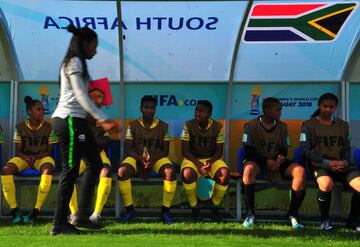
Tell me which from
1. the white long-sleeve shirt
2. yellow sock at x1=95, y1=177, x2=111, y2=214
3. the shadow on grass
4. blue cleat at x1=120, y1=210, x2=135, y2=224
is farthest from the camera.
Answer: blue cleat at x1=120, y1=210, x2=135, y2=224

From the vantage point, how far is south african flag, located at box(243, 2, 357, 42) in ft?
22.4

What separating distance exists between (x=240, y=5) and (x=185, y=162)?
85.5 inches

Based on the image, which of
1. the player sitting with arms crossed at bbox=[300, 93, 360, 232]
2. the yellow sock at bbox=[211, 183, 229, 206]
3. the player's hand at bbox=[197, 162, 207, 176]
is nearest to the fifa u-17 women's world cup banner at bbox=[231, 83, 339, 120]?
the player sitting with arms crossed at bbox=[300, 93, 360, 232]

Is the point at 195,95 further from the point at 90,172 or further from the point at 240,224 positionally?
the point at 90,172

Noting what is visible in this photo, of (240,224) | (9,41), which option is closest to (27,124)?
(9,41)

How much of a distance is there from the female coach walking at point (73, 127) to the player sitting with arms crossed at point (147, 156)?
119 centimetres

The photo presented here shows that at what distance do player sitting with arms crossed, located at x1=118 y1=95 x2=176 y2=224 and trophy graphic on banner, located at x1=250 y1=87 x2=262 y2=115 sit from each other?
4.55 ft

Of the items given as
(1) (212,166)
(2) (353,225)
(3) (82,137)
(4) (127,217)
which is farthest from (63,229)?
(2) (353,225)

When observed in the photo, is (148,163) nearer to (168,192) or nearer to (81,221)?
(168,192)

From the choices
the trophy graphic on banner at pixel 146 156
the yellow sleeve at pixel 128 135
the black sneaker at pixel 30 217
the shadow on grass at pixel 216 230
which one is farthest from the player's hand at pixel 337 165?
the black sneaker at pixel 30 217

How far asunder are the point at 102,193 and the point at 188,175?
104cm

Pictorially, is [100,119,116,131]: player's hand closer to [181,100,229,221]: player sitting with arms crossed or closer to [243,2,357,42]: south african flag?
[181,100,229,221]: player sitting with arms crossed

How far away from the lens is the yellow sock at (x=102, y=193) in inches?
224

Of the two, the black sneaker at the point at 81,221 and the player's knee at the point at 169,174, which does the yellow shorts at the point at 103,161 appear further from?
the black sneaker at the point at 81,221
